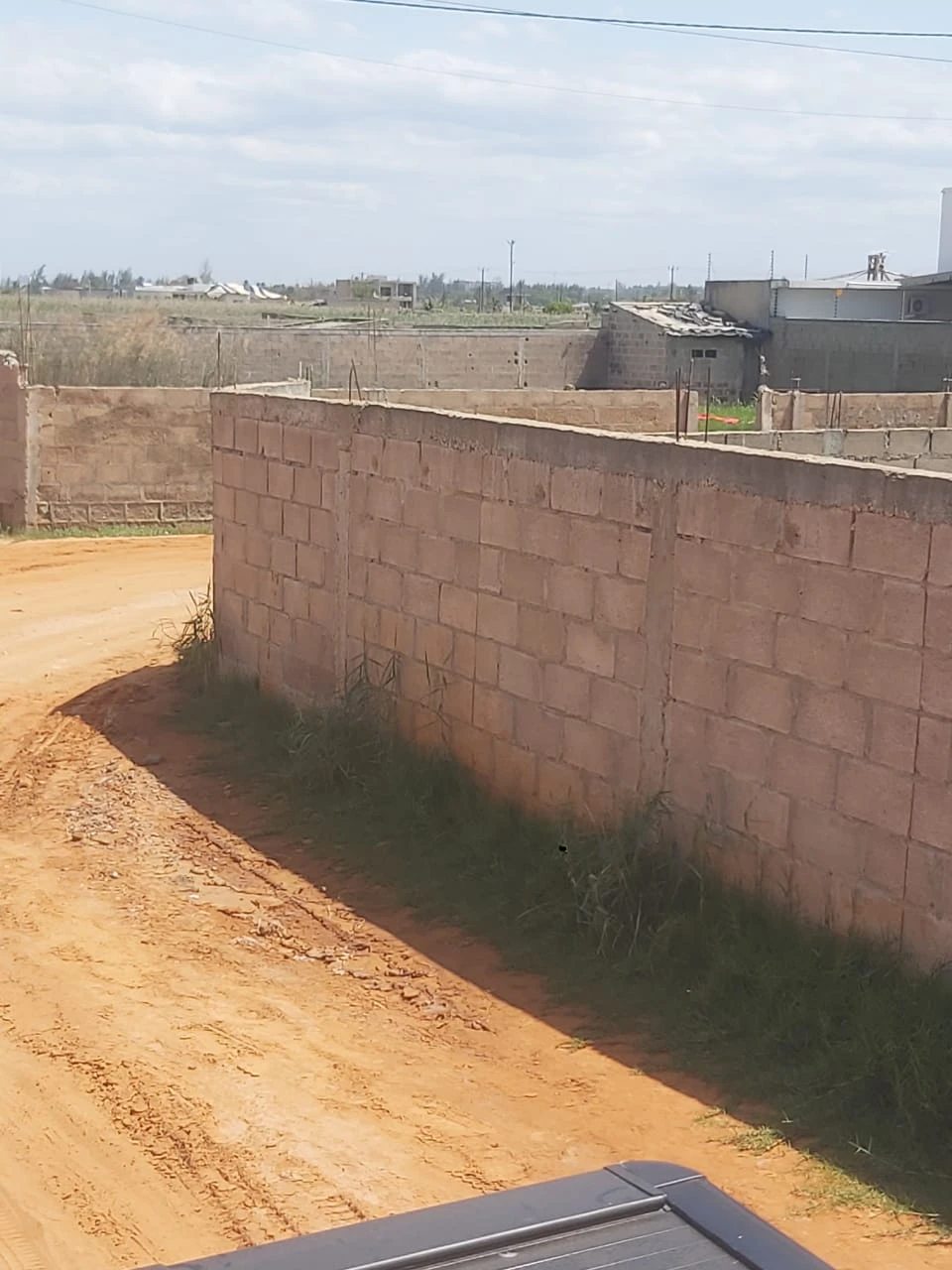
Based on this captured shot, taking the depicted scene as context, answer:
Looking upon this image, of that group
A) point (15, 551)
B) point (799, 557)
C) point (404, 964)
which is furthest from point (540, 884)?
point (15, 551)

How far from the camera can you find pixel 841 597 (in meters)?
6.13

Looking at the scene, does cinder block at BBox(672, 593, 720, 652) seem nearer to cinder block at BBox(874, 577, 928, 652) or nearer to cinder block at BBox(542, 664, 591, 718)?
cinder block at BBox(542, 664, 591, 718)

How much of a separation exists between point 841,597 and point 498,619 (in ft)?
7.64

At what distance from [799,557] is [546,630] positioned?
1.69 m

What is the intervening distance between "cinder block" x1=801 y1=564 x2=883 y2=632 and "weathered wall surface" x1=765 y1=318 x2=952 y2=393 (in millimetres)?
23619

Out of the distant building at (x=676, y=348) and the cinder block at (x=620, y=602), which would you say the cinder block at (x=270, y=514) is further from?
the distant building at (x=676, y=348)

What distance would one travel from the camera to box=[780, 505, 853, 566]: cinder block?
242 inches

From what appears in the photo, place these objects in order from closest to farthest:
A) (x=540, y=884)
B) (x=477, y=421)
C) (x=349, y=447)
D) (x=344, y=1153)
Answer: (x=344, y=1153), (x=540, y=884), (x=477, y=421), (x=349, y=447)

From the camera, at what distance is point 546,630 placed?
773 centimetres

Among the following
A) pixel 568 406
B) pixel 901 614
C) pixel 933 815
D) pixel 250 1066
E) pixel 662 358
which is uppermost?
pixel 662 358

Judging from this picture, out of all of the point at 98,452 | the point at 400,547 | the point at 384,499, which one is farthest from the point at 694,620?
the point at 98,452

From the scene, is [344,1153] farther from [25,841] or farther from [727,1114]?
[25,841]

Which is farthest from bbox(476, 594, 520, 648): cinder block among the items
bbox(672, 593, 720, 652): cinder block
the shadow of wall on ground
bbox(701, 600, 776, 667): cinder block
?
bbox(701, 600, 776, 667): cinder block

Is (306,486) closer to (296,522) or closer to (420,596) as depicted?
(296,522)
